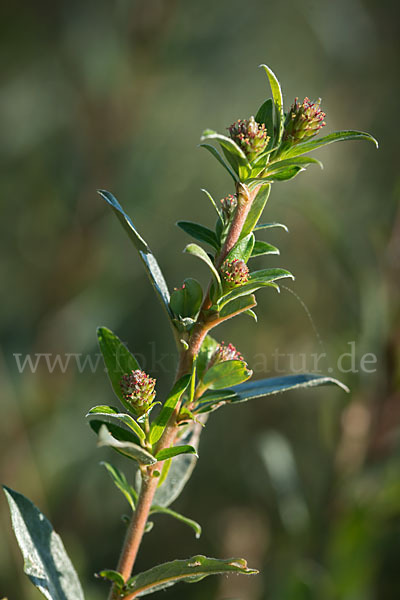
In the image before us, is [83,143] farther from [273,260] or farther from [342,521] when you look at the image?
[342,521]

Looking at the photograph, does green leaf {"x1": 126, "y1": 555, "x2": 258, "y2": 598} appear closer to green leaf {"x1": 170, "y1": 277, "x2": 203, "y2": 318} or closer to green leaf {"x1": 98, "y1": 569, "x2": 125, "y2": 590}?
green leaf {"x1": 98, "y1": 569, "x2": 125, "y2": 590}

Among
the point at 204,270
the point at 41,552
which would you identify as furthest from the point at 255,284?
the point at 204,270

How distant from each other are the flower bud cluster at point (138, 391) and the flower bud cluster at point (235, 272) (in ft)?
0.25

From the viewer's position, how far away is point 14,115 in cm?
178

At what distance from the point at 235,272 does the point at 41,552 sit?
0.74 feet

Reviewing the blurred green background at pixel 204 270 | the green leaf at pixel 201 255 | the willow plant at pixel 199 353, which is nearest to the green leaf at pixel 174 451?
the willow plant at pixel 199 353

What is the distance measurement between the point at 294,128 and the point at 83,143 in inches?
41.6

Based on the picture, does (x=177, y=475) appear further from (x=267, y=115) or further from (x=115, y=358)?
(x=267, y=115)

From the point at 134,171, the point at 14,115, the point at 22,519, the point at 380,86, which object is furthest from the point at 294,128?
the point at 380,86

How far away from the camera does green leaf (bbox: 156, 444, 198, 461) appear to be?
378mm

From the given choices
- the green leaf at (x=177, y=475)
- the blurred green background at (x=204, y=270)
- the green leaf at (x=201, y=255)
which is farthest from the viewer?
the blurred green background at (x=204, y=270)

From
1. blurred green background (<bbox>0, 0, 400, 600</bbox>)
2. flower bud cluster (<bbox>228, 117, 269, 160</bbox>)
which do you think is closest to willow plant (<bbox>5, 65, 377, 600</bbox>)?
flower bud cluster (<bbox>228, 117, 269, 160</bbox>)

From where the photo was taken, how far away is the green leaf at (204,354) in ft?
1.38

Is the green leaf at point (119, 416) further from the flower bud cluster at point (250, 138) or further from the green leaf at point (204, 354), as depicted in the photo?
the flower bud cluster at point (250, 138)
